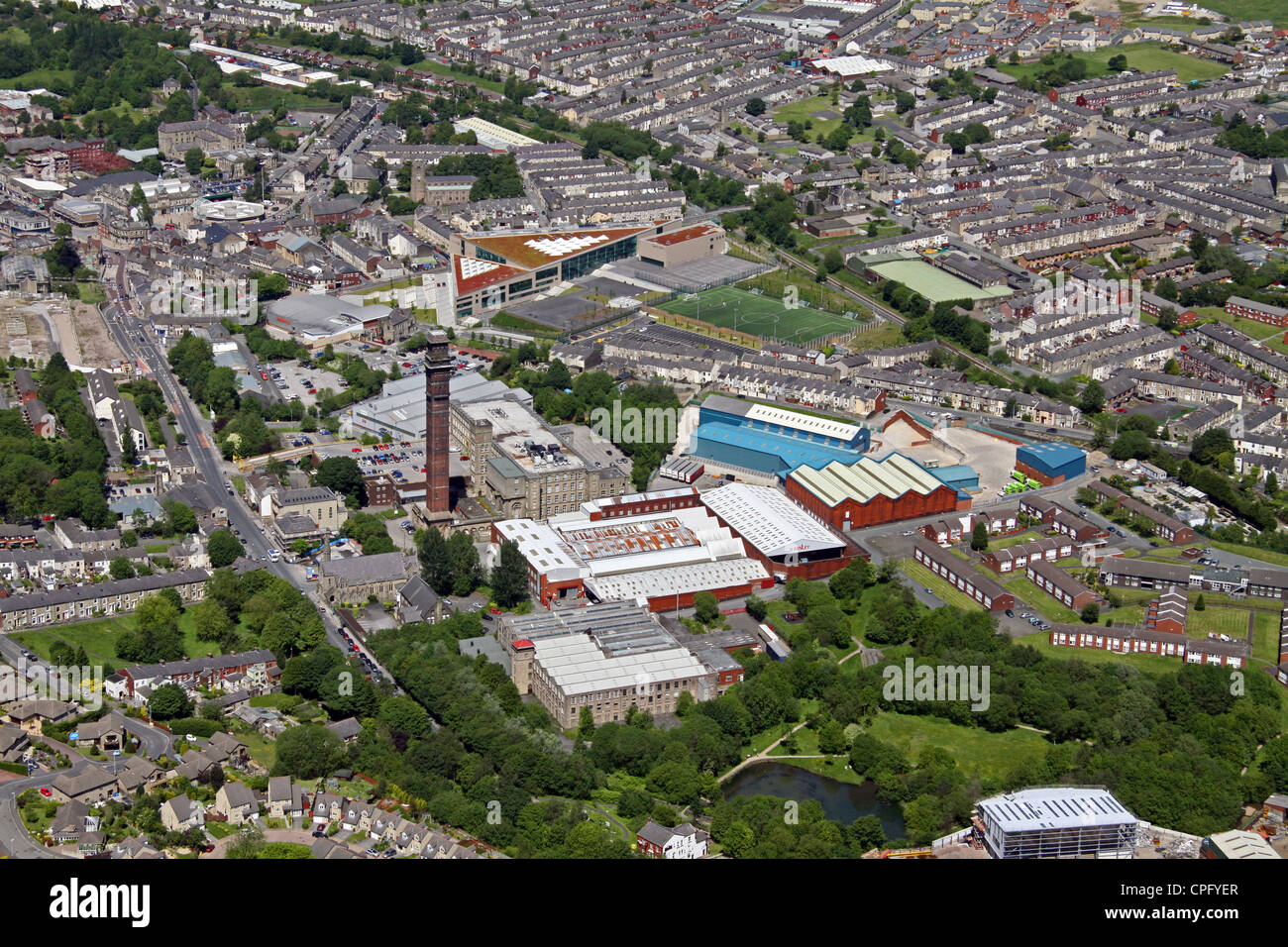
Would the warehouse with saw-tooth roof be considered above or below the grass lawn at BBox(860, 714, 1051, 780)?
above

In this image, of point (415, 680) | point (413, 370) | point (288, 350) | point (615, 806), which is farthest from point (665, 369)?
point (615, 806)

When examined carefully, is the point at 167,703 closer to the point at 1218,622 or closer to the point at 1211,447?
the point at 1218,622

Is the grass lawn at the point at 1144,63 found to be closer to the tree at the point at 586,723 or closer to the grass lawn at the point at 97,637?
the tree at the point at 586,723

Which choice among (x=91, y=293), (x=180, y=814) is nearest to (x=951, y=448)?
(x=180, y=814)

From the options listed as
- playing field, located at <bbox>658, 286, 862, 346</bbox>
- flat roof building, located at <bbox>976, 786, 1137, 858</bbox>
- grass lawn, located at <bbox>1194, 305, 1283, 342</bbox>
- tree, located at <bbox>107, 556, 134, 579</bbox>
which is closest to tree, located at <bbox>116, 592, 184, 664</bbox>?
tree, located at <bbox>107, 556, 134, 579</bbox>

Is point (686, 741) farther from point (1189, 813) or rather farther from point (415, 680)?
point (1189, 813)

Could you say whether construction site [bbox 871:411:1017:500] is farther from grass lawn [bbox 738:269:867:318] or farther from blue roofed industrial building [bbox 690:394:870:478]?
grass lawn [bbox 738:269:867:318]

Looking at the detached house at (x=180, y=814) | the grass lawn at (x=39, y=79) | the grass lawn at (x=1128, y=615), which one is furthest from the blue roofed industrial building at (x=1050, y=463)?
the grass lawn at (x=39, y=79)
